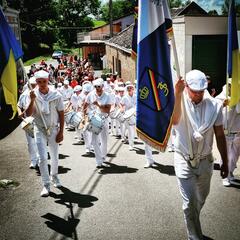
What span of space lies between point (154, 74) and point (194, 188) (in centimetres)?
168

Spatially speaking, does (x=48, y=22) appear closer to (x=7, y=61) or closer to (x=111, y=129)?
(x=111, y=129)

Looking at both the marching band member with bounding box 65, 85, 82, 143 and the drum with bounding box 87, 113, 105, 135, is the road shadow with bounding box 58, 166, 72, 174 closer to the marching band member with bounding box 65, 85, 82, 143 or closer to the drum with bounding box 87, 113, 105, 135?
the drum with bounding box 87, 113, 105, 135

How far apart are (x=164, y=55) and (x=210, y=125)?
113 centimetres

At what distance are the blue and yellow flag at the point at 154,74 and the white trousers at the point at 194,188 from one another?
0.60 m

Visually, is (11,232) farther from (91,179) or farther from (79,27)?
(79,27)

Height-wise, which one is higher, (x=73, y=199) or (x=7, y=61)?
(x=7, y=61)

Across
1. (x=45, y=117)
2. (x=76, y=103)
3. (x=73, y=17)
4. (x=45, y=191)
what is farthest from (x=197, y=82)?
(x=73, y=17)

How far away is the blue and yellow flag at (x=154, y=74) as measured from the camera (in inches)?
186

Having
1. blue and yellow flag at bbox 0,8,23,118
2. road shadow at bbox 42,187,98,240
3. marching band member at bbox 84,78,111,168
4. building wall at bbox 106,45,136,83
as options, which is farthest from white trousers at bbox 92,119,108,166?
building wall at bbox 106,45,136,83

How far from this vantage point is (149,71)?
15.8 feet

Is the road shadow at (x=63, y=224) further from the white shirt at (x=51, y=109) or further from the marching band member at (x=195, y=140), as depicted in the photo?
the marching band member at (x=195, y=140)

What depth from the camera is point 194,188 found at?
515 cm

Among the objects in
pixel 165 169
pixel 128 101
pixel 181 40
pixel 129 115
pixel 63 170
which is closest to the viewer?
pixel 165 169

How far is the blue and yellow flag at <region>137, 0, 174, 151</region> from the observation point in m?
4.72
